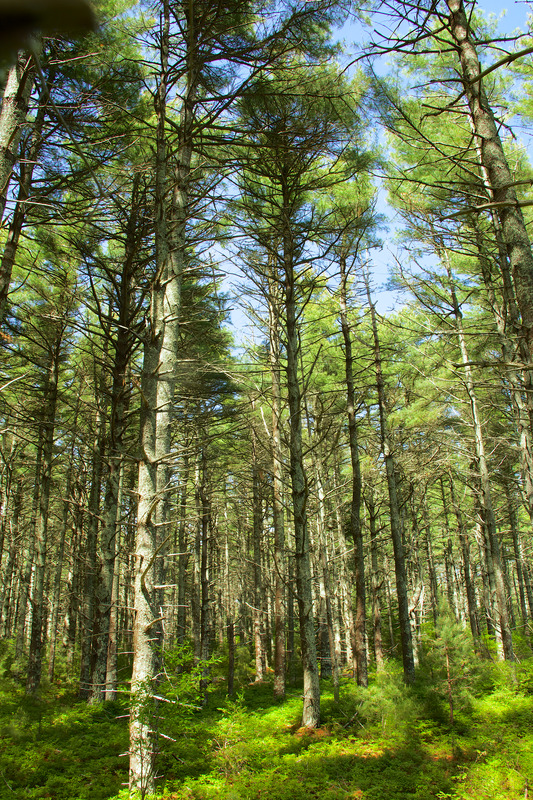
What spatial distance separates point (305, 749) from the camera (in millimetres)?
6938

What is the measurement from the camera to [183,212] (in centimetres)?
554

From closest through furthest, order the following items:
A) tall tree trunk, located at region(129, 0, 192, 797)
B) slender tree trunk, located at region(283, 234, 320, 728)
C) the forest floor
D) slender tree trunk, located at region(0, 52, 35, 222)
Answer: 1. tall tree trunk, located at region(129, 0, 192, 797)
2. slender tree trunk, located at region(0, 52, 35, 222)
3. the forest floor
4. slender tree trunk, located at region(283, 234, 320, 728)

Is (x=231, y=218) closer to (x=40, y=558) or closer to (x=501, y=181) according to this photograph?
(x=501, y=181)

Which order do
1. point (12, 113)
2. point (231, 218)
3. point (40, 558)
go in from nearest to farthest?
1. point (12, 113)
2. point (231, 218)
3. point (40, 558)

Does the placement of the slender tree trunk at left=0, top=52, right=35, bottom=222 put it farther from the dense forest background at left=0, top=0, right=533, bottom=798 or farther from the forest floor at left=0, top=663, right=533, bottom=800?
the forest floor at left=0, top=663, right=533, bottom=800

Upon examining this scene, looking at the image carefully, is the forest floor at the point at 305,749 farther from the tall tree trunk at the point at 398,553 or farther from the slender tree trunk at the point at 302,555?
the slender tree trunk at the point at 302,555

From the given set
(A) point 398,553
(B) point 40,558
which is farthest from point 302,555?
(B) point 40,558

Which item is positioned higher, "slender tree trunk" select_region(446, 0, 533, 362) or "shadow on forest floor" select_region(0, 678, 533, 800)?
"slender tree trunk" select_region(446, 0, 533, 362)

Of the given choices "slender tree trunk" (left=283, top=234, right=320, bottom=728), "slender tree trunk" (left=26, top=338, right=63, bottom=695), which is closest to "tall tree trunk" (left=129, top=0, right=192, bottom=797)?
"slender tree trunk" (left=283, top=234, right=320, bottom=728)

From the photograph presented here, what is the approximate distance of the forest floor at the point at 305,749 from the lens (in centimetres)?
561

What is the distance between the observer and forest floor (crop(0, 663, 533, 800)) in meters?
5.61

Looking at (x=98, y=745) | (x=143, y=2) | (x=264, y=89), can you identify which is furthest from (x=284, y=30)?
(x=98, y=745)

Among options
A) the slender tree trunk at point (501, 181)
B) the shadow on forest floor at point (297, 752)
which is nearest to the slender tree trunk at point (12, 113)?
the slender tree trunk at point (501, 181)

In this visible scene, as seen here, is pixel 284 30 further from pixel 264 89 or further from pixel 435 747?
pixel 435 747
